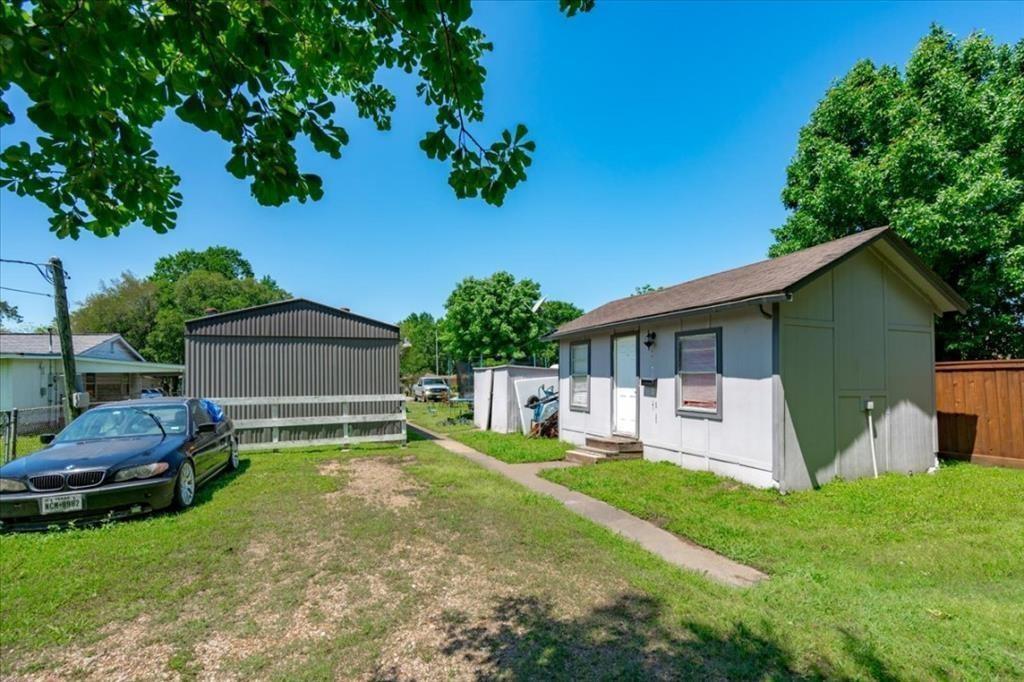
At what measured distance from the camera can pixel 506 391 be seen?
15211mm

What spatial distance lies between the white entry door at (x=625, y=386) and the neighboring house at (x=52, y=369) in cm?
1304

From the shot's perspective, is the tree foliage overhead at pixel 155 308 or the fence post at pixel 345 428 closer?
the fence post at pixel 345 428

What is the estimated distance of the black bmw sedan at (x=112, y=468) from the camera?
17.0ft

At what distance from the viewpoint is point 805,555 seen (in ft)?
15.4

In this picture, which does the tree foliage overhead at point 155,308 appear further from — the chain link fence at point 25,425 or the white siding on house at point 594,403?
the white siding on house at point 594,403

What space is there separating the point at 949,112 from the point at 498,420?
15.1 meters

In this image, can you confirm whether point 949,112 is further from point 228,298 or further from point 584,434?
point 228,298

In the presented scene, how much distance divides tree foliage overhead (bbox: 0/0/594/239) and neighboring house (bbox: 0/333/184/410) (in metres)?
12.7

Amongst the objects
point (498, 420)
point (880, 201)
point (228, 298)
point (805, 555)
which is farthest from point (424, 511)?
point (228, 298)

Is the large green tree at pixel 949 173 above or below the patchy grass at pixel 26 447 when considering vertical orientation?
above

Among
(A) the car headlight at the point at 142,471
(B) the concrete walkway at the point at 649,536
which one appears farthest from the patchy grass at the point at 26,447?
(B) the concrete walkway at the point at 649,536

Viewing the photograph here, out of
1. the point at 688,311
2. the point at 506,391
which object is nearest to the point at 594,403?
the point at 688,311

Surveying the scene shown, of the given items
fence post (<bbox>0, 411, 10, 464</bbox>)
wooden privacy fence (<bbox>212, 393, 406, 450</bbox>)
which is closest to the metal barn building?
wooden privacy fence (<bbox>212, 393, 406, 450</bbox>)

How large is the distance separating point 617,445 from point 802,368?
12.7ft
